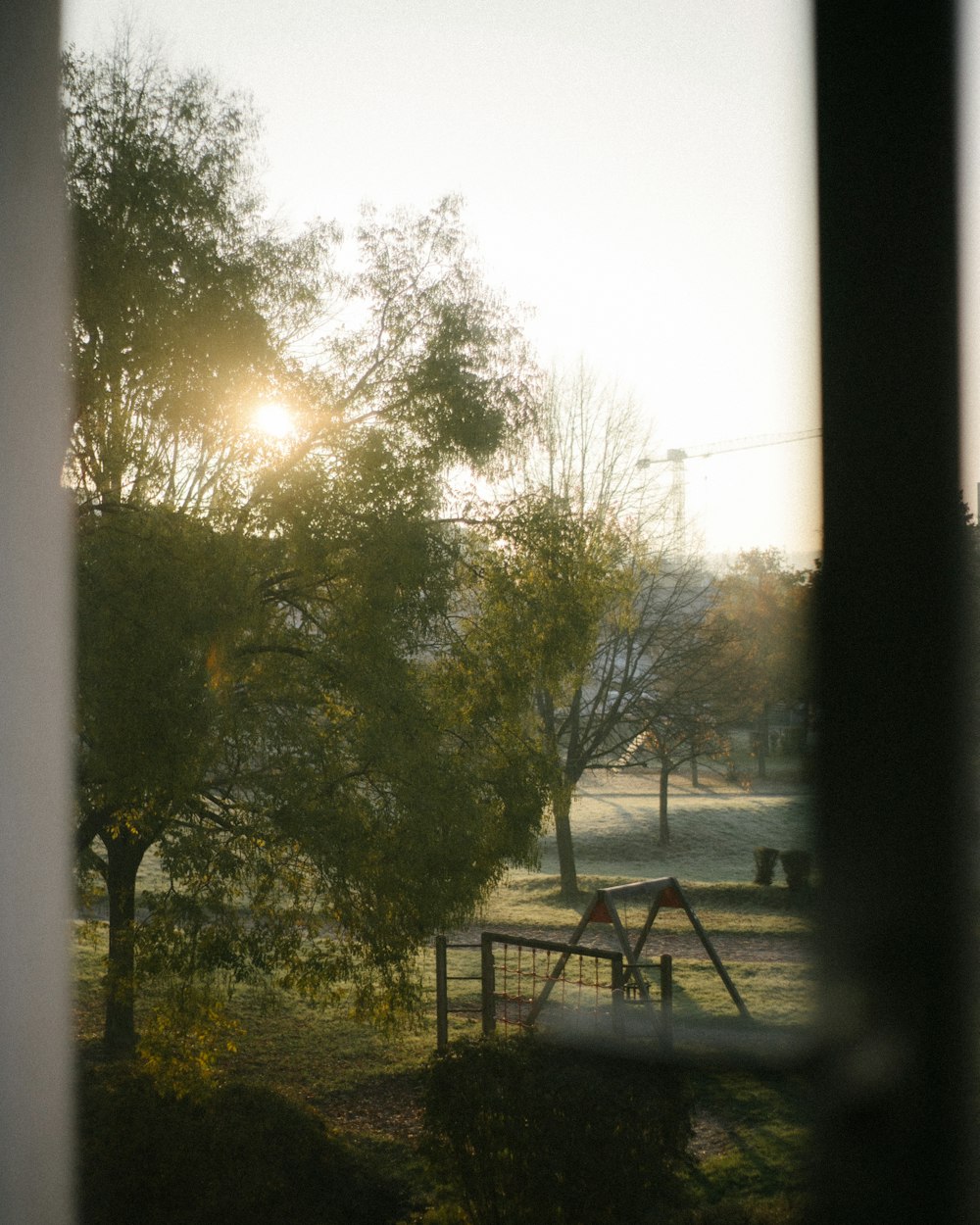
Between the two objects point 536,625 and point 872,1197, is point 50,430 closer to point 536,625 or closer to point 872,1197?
point 536,625

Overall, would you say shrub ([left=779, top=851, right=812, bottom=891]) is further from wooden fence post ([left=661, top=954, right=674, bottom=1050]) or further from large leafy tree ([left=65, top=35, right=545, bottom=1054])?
large leafy tree ([left=65, top=35, right=545, bottom=1054])

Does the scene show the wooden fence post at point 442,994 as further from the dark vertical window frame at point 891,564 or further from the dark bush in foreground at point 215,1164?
the dark vertical window frame at point 891,564

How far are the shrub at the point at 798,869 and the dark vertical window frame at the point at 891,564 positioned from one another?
575 centimetres

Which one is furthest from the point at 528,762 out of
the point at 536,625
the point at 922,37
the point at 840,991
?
the point at 922,37

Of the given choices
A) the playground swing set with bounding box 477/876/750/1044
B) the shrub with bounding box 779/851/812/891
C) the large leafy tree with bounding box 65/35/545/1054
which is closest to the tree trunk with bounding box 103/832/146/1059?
the large leafy tree with bounding box 65/35/545/1054

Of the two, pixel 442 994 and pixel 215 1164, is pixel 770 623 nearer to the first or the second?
pixel 442 994

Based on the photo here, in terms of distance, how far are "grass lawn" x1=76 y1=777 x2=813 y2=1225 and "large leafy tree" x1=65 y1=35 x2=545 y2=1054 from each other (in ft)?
3.40

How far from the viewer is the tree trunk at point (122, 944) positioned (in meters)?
7.54

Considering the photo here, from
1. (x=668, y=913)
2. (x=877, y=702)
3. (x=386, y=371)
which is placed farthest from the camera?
(x=668, y=913)

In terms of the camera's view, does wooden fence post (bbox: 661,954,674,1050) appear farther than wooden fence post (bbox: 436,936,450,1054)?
No

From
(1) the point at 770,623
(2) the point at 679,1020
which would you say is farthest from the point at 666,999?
(1) the point at 770,623

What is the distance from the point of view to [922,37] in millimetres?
10000

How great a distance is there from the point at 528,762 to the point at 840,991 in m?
6.55

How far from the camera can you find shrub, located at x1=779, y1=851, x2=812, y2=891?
69.6ft
